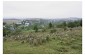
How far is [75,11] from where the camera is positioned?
5367 mm

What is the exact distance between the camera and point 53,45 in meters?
5.35

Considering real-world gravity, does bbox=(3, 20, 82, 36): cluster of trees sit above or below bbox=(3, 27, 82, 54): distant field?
above

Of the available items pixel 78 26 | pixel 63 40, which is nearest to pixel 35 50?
pixel 63 40

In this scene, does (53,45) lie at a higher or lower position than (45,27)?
lower

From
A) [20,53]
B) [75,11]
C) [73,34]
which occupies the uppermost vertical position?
[75,11]

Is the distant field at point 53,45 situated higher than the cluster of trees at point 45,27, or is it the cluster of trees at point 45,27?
the cluster of trees at point 45,27

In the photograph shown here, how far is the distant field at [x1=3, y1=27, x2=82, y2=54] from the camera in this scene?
5320 millimetres

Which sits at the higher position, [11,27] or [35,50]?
→ [11,27]

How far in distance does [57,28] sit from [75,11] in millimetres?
453

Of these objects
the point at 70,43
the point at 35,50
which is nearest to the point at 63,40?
the point at 70,43

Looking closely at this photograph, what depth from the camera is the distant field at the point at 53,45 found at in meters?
5.32

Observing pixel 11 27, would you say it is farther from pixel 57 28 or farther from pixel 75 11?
pixel 75 11

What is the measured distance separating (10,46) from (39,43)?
0.53 metres

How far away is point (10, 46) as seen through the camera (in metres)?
5.34
